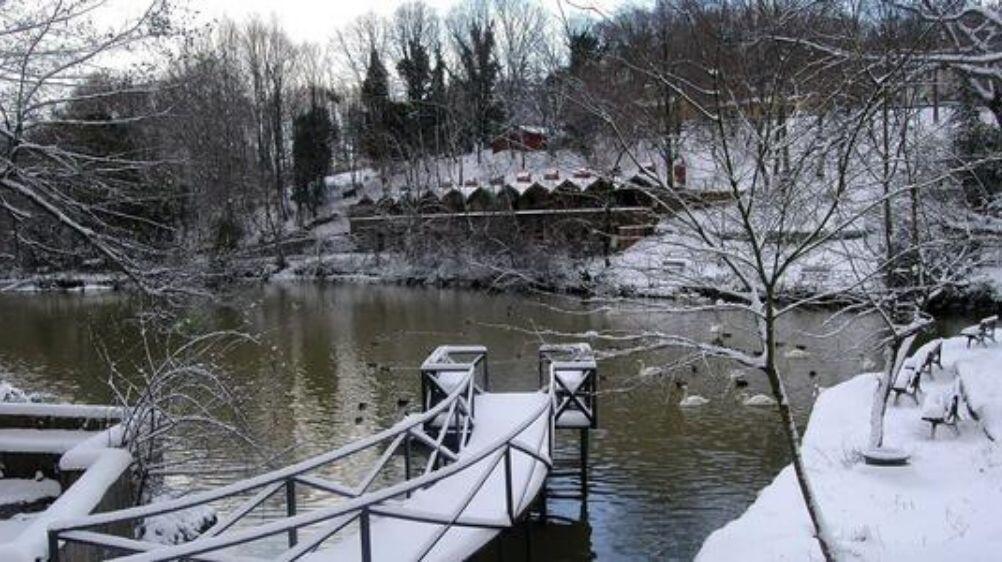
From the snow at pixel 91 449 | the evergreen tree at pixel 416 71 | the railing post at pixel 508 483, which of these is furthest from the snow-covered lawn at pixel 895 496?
the evergreen tree at pixel 416 71

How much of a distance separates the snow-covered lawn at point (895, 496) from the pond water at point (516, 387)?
1.46 meters

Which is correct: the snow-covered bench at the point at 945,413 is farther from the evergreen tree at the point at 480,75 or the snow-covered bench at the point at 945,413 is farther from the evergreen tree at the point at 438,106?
the evergreen tree at the point at 480,75

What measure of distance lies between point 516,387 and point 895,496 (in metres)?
10.9

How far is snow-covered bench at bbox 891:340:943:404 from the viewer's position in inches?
549

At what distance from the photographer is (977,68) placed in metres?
8.93

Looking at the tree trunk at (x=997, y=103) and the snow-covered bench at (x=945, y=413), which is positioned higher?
the tree trunk at (x=997, y=103)

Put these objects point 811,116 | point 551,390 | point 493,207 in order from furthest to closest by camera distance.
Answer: point 493,207
point 551,390
point 811,116

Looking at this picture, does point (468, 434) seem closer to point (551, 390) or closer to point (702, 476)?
point (551, 390)

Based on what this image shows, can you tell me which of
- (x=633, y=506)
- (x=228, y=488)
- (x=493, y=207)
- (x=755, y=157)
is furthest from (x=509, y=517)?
(x=493, y=207)

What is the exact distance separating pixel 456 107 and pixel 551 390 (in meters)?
47.7

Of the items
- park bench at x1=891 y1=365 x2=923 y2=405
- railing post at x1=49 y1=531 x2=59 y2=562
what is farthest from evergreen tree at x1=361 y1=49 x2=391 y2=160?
railing post at x1=49 y1=531 x2=59 y2=562

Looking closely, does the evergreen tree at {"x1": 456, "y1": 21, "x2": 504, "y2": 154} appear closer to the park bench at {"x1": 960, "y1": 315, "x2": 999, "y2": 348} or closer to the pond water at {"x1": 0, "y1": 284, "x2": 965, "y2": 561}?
the pond water at {"x1": 0, "y1": 284, "x2": 965, "y2": 561}

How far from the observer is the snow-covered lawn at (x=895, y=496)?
8.17 metres

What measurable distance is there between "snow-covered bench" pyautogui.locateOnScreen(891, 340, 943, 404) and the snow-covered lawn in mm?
188
